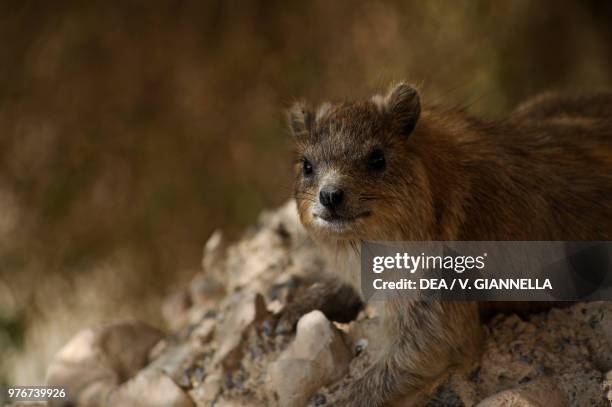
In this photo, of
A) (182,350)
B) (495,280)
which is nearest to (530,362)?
(495,280)

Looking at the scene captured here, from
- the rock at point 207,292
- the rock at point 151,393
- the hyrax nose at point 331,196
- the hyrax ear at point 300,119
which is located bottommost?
the rock at point 151,393

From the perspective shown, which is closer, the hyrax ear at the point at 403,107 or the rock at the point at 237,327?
the hyrax ear at the point at 403,107

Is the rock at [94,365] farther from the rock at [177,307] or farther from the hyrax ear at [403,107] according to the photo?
the hyrax ear at [403,107]

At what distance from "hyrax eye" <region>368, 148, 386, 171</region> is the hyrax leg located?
52cm

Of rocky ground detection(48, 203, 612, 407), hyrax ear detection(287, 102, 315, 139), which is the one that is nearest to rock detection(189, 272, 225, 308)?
rocky ground detection(48, 203, 612, 407)

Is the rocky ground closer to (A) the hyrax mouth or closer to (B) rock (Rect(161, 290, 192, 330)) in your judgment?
(B) rock (Rect(161, 290, 192, 330))

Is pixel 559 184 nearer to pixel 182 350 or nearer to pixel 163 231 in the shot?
pixel 182 350

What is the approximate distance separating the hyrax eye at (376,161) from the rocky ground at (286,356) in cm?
65

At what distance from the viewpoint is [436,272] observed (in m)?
2.71

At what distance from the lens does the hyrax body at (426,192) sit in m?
2.62

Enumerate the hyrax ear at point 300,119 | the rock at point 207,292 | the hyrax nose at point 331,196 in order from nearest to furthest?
1. the hyrax nose at point 331,196
2. the hyrax ear at point 300,119
3. the rock at point 207,292

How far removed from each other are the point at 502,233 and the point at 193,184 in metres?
3.10

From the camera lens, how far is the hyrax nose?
248cm

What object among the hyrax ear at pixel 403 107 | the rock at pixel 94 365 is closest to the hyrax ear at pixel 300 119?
the hyrax ear at pixel 403 107
